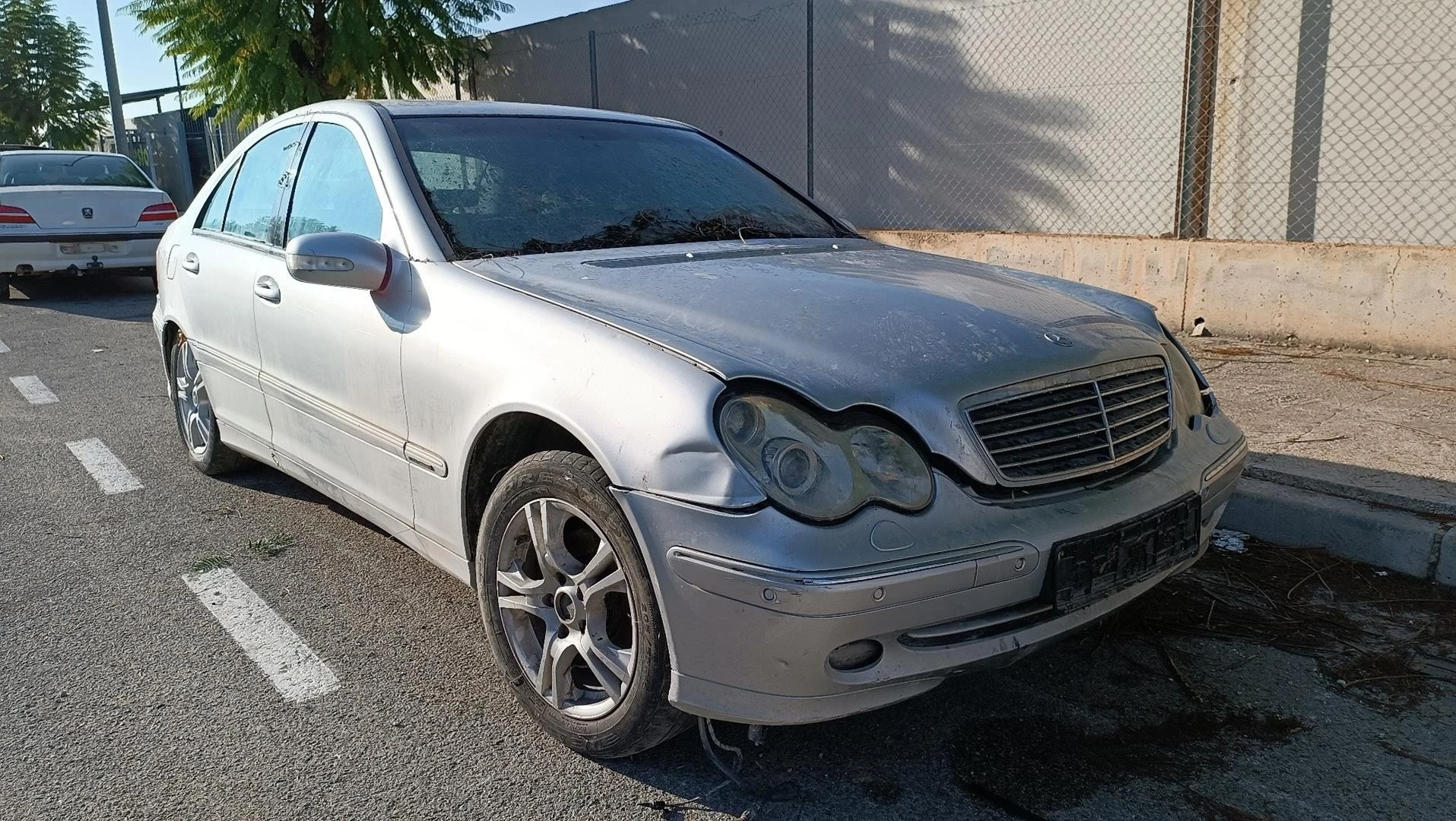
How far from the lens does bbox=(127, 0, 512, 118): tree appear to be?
13734 mm

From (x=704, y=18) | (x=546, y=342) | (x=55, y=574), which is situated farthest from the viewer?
(x=704, y=18)

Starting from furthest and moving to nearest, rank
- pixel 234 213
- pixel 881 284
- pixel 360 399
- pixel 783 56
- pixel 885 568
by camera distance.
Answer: pixel 783 56
pixel 234 213
pixel 360 399
pixel 881 284
pixel 885 568

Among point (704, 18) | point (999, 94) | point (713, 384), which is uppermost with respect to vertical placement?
point (704, 18)

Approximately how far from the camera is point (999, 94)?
8.98 m

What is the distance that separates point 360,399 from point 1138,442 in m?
2.17

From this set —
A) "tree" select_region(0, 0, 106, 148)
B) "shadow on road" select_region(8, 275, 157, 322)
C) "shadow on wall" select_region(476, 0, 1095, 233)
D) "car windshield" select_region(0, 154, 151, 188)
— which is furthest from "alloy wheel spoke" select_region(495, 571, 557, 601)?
"tree" select_region(0, 0, 106, 148)

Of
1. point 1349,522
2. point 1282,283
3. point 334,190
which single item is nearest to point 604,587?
point 334,190

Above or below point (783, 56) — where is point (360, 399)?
below

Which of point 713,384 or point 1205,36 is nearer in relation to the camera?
point 713,384

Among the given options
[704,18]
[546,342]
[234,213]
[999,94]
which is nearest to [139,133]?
[704,18]

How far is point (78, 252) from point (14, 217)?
613 millimetres

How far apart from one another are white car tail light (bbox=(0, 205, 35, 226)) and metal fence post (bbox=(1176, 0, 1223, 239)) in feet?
33.7

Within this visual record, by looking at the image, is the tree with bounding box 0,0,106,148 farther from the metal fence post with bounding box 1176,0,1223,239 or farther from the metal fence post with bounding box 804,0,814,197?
the metal fence post with bounding box 1176,0,1223,239

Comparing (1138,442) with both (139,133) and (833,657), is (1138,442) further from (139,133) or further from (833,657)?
(139,133)
